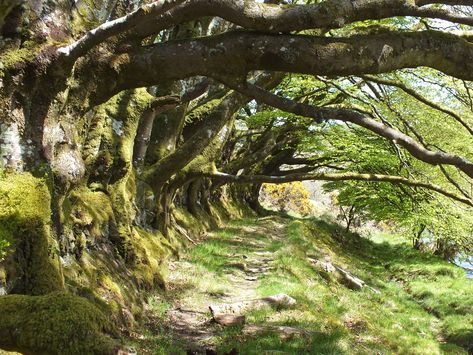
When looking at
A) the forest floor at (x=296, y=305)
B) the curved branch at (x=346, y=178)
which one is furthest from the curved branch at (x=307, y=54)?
the forest floor at (x=296, y=305)

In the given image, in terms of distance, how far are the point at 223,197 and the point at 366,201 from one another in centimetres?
780

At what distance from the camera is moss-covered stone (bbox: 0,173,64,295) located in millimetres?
4742

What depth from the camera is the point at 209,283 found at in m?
9.88

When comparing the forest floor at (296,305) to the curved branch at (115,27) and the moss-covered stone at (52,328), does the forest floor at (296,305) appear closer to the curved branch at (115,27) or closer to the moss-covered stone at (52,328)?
the moss-covered stone at (52,328)

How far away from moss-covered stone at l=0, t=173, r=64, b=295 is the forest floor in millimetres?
1494

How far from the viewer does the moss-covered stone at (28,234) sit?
4.74m

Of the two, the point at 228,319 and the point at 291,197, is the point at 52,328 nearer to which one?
the point at 228,319

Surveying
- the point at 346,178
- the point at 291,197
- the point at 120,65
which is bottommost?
the point at 346,178

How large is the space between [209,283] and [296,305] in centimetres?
207

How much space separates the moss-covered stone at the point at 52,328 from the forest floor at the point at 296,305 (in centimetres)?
226

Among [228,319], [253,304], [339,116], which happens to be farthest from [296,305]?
[339,116]

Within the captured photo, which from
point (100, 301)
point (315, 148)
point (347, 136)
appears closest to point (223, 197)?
point (315, 148)

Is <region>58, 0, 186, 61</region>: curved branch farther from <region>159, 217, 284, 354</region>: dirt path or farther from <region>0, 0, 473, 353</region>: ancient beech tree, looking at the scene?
<region>159, 217, 284, 354</region>: dirt path

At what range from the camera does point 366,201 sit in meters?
20.5
